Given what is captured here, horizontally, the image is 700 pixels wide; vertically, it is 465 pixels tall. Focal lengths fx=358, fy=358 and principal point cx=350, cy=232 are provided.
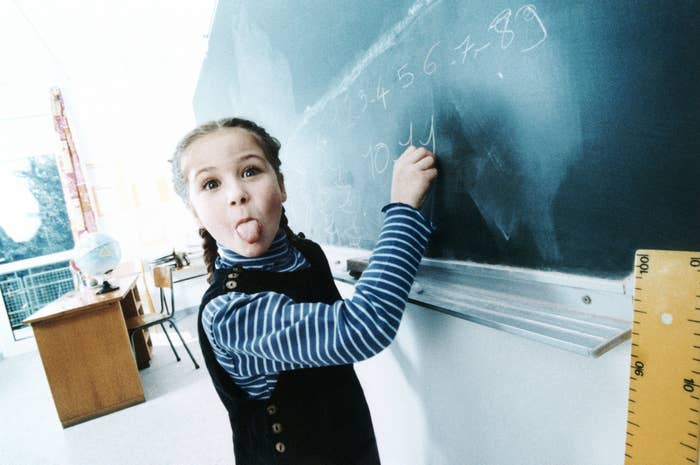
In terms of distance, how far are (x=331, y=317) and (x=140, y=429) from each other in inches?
101

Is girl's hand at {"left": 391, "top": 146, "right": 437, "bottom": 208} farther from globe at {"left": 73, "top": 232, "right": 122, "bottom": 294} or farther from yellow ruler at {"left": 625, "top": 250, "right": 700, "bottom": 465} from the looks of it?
globe at {"left": 73, "top": 232, "right": 122, "bottom": 294}

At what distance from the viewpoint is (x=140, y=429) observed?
242 centimetres

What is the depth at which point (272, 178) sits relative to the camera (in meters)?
0.77

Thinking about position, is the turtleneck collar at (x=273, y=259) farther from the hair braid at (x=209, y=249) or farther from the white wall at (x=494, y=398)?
the white wall at (x=494, y=398)

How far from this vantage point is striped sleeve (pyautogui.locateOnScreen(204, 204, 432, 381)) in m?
0.60

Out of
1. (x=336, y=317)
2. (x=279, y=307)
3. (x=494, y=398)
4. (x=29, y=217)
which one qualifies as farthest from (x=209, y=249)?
(x=29, y=217)

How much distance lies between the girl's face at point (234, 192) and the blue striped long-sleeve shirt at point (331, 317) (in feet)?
0.42

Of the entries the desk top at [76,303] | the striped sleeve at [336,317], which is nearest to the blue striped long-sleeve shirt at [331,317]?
the striped sleeve at [336,317]

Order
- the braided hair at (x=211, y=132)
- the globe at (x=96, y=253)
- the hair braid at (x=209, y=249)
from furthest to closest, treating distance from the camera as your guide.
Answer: the globe at (x=96, y=253) → the hair braid at (x=209, y=249) → the braided hair at (x=211, y=132)

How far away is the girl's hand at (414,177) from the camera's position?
68 centimetres

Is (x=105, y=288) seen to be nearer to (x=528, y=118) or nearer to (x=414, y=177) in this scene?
(x=414, y=177)

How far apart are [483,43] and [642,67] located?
233 mm

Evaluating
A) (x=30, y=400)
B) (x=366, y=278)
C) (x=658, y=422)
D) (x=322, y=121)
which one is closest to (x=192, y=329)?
(x=30, y=400)

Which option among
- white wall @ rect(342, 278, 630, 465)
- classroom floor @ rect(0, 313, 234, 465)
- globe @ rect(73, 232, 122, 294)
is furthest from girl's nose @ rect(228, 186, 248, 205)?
globe @ rect(73, 232, 122, 294)
